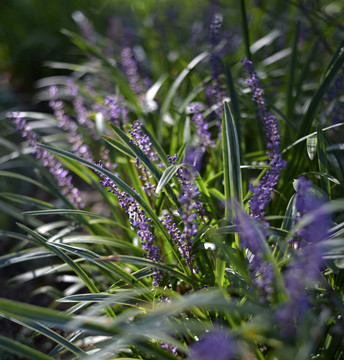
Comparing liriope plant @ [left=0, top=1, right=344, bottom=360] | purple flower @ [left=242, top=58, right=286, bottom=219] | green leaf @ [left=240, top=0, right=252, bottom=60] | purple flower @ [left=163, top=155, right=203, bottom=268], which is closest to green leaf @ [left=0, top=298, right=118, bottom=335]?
liriope plant @ [left=0, top=1, right=344, bottom=360]

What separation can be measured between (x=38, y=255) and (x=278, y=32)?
9.63ft

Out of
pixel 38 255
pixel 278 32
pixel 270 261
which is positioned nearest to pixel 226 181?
pixel 270 261

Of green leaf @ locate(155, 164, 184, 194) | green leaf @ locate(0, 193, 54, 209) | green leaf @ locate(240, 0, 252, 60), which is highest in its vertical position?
green leaf @ locate(240, 0, 252, 60)

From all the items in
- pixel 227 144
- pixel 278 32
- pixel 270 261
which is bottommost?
pixel 270 261

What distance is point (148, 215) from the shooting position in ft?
5.89

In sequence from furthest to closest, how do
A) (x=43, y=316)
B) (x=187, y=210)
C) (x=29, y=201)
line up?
1. (x=29, y=201)
2. (x=187, y=210)
3. (x=43, y=316)

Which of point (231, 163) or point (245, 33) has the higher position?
point (245, 33)

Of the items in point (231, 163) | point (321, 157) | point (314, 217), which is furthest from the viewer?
point (321, 157)

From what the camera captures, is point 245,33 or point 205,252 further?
point 245,33

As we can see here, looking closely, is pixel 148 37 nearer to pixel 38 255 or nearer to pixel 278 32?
pixel 278 32

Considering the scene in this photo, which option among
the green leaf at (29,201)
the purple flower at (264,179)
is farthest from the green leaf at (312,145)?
the green leaf at (29,201)

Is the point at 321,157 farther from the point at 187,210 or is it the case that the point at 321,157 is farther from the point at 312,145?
the point at 187,210

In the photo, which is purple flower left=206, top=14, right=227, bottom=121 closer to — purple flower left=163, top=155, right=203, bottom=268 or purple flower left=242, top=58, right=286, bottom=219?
purple flower left=242, top=58, right=286, bottom=219

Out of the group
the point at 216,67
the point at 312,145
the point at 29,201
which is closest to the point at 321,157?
the point at 312,145
